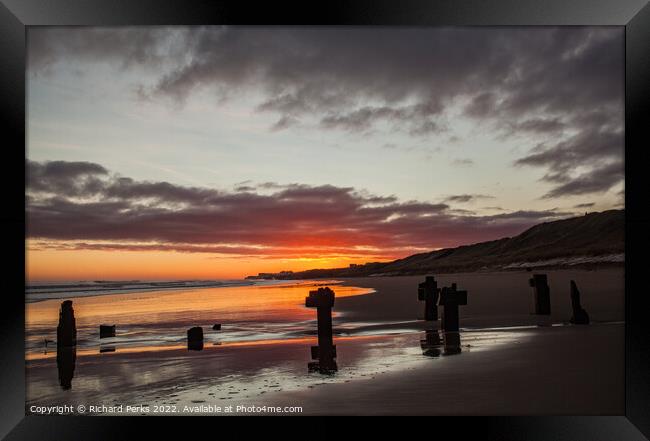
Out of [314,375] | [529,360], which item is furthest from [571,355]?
[314,375]

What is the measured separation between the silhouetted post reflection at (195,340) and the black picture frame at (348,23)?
4480 mm

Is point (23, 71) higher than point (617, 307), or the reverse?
point (23, 71)

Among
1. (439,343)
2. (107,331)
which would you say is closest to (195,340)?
(107,331)

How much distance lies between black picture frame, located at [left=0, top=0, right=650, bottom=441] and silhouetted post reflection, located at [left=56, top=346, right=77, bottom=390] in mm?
2155

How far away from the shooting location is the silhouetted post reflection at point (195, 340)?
1239 centimetres

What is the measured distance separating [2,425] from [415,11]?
8.29m

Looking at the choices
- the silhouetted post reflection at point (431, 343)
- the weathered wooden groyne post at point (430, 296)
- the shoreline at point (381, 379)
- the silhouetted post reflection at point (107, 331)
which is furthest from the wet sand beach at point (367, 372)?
the weathered wooden groyne post at point (430, 296)

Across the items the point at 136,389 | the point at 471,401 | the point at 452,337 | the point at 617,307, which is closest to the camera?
the point at 471,401

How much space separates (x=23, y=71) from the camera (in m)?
8.08

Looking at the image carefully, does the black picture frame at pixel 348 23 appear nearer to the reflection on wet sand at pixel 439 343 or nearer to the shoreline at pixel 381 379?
the shoreline at pixel 381 379

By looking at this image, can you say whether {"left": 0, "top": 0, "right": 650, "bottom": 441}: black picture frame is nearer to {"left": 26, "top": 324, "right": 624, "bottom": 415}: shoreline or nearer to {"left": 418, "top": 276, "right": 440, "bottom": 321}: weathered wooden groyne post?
{"left": 26, "top": 324, "right": 624, "bottom": 415}: shoreline

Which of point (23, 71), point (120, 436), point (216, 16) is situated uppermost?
point (216, 16)

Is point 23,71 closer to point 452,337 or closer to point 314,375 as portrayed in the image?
point 314,375

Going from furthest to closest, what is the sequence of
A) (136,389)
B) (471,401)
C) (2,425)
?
(136,389) → (471,401) → (2,425)
